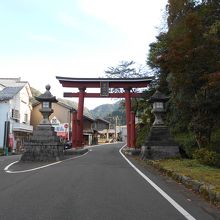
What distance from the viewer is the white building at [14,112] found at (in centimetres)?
4781

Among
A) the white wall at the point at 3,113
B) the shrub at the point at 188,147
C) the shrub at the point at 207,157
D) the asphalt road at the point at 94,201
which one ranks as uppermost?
the white wall at the point at 3,113

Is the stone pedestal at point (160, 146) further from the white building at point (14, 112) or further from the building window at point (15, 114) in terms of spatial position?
the building window at point (15, 114)

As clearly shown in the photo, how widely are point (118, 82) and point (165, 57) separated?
45.8 ft

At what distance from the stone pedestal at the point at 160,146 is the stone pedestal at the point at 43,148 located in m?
5.29

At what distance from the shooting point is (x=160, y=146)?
22.5 meters

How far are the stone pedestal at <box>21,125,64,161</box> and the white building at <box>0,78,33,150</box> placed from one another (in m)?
23.6

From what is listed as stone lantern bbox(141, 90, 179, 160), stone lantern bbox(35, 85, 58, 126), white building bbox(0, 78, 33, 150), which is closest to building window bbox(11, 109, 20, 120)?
white building bbox(0, 78, 33, 150)

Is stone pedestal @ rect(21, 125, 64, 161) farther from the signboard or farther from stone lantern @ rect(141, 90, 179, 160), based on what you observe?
the signboard

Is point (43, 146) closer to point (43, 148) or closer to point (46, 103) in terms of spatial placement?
point (43, 148)

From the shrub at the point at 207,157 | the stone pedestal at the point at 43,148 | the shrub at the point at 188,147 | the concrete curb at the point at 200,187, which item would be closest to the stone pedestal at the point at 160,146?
the shrub at the point at 188,147

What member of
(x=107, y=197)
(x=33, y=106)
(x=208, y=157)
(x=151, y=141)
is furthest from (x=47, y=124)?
(x=33, y=106)

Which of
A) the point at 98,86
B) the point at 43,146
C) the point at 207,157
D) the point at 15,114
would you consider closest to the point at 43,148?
the point at 43,146

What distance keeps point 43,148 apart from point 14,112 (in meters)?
28.2

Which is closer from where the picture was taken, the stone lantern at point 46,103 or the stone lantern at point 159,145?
the stone lantern at point 159,145
